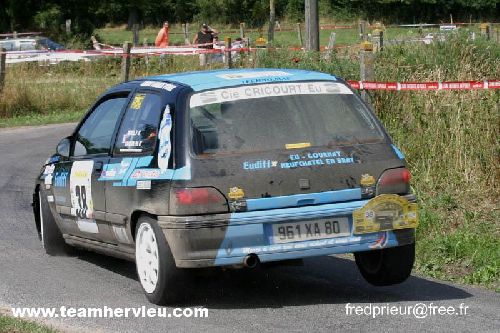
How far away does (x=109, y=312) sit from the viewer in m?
7.41

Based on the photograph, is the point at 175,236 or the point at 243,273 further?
the point at 243,273

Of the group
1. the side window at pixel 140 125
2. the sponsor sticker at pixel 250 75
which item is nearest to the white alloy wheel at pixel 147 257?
the side window at pixel 140 125

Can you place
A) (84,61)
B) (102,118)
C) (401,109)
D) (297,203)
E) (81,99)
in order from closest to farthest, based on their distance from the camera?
(297,203)
(102,118)
(401,109)
(81,99)
(84,61)

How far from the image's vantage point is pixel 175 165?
7.41 m

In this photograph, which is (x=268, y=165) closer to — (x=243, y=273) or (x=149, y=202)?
(x=149, y=202)

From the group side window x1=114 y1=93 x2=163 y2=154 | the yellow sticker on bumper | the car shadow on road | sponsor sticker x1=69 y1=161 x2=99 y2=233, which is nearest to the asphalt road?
the car shadow on road

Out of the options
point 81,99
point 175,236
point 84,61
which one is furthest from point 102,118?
point 84,61

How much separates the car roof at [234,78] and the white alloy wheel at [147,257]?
1.09m

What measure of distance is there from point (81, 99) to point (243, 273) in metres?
18.4

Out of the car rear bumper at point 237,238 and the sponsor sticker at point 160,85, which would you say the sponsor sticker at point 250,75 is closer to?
the sponsor sticker at point 160,85

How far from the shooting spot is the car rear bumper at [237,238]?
23.7 ft

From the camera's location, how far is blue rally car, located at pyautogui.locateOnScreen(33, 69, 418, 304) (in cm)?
727

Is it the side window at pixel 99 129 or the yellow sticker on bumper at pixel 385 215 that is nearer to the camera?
the yellow sticker on bumper at pixel 385 215

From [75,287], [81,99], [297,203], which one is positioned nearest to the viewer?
[297,203]
